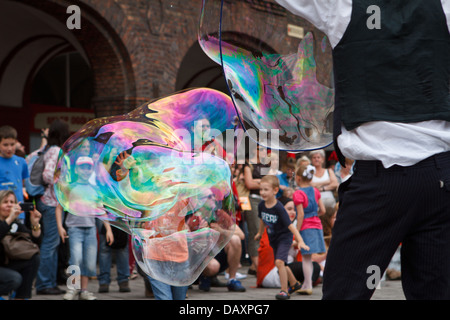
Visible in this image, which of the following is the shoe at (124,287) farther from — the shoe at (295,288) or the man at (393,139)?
the man at (393,139)

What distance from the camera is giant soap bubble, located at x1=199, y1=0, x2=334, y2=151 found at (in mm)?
2695

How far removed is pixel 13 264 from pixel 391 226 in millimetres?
4821

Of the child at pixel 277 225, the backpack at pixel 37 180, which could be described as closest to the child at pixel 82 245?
the backpack at pixel 37 180

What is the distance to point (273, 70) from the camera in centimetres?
284

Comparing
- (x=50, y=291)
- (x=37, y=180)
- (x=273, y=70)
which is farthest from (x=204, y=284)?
(x=273, y=70)

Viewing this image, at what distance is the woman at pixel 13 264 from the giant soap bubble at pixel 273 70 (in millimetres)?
3661

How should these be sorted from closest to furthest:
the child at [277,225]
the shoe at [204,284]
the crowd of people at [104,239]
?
the crowd of people at [104,239]
the child at [277,225]
the shoe at [204,284]

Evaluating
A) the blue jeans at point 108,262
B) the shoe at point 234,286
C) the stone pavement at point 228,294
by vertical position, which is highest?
the blue jeans at point 108,262

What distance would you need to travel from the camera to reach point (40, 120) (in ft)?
47.9

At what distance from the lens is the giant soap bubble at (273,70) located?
8.84ft

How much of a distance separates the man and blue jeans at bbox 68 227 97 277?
5145 mm

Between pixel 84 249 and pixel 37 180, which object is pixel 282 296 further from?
pixel 37 180

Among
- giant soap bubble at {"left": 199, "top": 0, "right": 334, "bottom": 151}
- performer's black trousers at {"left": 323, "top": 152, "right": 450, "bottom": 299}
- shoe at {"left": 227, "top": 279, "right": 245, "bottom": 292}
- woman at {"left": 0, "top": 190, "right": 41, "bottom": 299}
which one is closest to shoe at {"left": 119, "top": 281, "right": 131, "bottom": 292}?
shoe at {"left": 227, "top": 279, "right": 245, "bottom": 292}

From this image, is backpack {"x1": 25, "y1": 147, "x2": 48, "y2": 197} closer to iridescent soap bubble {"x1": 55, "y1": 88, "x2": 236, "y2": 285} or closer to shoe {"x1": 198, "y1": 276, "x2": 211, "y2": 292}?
shoe {"x1": 198, "y1": 276, "x2": 211, "y2": 292}
